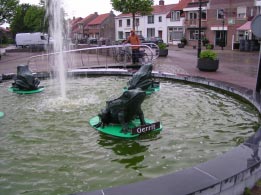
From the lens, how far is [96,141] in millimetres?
6090

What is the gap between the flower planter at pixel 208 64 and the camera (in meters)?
15.1

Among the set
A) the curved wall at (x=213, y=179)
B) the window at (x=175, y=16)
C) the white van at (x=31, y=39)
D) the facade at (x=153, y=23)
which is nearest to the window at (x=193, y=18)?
the window at (x=175, y=16)

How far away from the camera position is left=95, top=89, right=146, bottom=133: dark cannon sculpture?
5.93 metres

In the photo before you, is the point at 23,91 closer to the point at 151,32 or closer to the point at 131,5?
the point at 131,5

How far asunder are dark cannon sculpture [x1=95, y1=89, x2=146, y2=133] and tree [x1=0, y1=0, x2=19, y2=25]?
33820 millimetres

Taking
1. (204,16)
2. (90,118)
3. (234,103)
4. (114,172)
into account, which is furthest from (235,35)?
(114,172)

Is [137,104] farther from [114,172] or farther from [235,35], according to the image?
[235,35]

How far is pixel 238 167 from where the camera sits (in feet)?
12.8

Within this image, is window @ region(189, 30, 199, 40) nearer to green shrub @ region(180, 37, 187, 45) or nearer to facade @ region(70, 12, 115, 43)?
green shrub @ region(180, 37, 187, 45)

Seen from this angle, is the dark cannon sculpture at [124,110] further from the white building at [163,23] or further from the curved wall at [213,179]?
the white building at [163,23]

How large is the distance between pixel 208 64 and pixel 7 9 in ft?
94.5

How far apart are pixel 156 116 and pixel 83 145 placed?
237 cm

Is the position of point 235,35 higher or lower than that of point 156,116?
higher

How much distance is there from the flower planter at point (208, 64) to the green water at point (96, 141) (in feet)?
18.2
